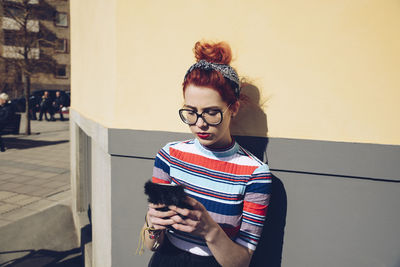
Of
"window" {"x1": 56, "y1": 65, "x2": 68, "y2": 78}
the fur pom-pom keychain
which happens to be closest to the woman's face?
the fur pom-pom keychain

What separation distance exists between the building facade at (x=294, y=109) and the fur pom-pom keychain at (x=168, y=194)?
637 millimetres

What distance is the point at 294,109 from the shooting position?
5.41 ft

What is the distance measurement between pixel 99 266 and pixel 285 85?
2.33 meters

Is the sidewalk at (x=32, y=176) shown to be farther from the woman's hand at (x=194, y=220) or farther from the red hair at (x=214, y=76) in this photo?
the red hair at (x=214, y=76)

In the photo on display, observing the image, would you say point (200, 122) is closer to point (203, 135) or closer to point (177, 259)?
point (203, 135)

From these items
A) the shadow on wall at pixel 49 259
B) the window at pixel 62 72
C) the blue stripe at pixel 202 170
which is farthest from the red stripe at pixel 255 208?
the window at pixel 62 72

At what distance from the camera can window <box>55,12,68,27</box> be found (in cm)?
3147

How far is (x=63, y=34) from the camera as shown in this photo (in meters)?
31.6

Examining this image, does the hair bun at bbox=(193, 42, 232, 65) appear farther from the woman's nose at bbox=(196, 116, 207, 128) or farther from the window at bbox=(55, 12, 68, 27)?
the window at bbox=(55, 12, 68, 27)

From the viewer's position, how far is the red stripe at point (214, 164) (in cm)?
147

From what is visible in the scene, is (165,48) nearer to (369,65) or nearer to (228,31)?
(228,31)

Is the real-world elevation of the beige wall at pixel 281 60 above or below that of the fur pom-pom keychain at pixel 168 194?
above

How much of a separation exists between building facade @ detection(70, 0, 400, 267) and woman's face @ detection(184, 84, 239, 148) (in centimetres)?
33

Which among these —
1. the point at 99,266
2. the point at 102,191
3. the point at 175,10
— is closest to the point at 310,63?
the point at 175,10
